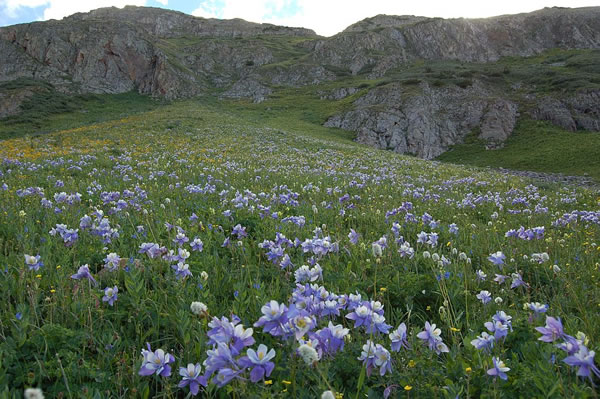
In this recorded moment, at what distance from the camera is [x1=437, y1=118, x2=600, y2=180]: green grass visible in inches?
1118

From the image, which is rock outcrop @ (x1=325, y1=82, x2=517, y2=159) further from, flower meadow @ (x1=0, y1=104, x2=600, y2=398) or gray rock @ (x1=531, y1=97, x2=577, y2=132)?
flower meadow @ (x1=0, y1=104, x2=600, y2=398)

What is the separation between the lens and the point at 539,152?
112 feet

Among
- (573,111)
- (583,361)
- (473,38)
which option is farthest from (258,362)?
(473,38)

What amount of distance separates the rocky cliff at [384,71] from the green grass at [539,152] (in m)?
1.80

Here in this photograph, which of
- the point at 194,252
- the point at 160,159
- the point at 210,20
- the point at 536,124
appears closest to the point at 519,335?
the point at 194,252

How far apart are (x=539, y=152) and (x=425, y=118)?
14.3m

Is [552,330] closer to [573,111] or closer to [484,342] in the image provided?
[484,342]

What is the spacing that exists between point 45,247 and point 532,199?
11.7m

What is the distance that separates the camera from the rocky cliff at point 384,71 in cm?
4475

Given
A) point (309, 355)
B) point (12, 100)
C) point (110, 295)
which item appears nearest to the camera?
point (309, 355)

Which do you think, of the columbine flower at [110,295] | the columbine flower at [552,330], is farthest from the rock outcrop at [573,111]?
the columbine flower at [110,295]

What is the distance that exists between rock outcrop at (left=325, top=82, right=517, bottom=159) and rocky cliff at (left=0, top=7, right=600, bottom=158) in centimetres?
17

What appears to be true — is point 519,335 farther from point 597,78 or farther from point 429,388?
point 597,78

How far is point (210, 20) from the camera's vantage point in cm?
17375
